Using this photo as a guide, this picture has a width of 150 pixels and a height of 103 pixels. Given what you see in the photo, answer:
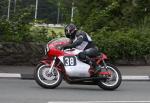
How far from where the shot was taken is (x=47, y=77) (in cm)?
1324

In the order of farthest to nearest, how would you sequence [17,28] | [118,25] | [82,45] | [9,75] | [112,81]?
[118,25] → [17,28] → [9,75] → [112,81] → [82,45]

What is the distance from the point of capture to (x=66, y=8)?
23188 millimetres

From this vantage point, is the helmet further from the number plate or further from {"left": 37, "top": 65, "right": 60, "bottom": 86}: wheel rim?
{"left": 37, "top": 65, "right": 60, "bottom": 86}: wheel rim

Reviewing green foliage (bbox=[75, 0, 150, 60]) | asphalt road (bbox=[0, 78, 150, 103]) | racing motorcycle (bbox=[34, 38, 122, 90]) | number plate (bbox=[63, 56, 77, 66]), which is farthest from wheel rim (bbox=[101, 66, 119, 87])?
green foliage (bbox=[75, 0, 150, 60])

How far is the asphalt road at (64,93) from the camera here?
11.5 m

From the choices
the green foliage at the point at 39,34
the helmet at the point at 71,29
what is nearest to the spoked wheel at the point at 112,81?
the helmet at the point at 71,29

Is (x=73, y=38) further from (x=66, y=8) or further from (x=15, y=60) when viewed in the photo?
(x=66, y=8)

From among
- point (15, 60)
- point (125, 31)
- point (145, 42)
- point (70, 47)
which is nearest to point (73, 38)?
point (70, 47)

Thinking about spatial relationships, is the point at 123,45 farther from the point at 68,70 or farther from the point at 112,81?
the point at 68,70

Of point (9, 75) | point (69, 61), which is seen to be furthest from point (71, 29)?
point (9, 75)

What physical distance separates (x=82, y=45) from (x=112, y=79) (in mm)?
1071

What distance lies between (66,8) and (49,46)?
32.6 ft

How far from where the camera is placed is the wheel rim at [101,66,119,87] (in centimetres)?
1348

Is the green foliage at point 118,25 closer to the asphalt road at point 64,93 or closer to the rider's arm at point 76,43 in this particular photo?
the asphalt road at point 64,93
